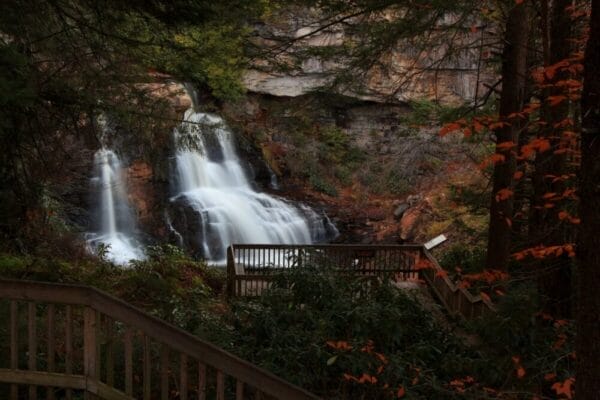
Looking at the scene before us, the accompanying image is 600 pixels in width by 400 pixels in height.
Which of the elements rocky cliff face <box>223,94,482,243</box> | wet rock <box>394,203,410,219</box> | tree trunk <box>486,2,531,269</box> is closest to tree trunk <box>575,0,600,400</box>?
tree trunk <box>486,2,531,269</box>

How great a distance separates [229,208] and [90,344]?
15.4m

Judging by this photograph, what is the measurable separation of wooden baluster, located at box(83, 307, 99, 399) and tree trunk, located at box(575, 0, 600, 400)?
2803 millimetres

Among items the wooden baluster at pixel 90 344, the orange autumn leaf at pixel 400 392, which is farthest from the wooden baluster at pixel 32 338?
the orange autumn leaf at pixel 400 392

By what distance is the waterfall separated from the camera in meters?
A: 17.8

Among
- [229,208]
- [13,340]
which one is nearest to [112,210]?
[229,208]

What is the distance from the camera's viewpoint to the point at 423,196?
21547 millimetres

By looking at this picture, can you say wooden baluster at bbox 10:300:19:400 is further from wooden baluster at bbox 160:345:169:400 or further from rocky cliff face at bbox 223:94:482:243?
rocky cliff face at bbox 223:94:482:243

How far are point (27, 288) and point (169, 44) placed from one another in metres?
4.17

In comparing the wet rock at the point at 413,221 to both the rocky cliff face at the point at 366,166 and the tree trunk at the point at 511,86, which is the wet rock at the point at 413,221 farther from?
the tree trunk at the point at 511,86

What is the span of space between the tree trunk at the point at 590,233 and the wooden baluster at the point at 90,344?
9.20ft

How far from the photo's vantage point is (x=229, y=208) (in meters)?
18.8

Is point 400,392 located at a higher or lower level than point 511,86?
lower

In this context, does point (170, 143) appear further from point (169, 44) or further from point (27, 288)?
point (27, 288)

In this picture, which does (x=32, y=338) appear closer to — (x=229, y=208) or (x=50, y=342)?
(x=50, y=342)
